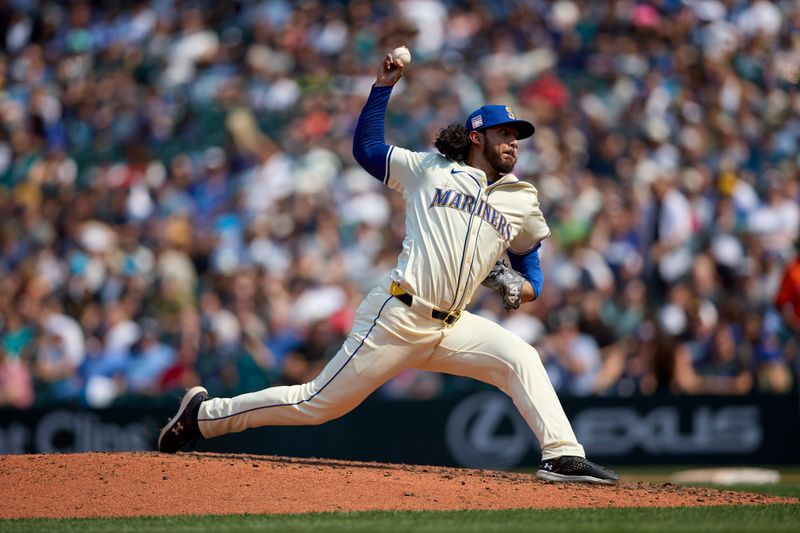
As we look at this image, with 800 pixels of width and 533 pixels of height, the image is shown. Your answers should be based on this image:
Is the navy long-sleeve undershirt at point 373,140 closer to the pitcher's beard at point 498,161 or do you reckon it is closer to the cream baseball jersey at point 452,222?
the cream baseball jersey at point 452,222

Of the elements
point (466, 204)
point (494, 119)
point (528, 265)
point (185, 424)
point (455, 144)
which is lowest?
point (185, 424)

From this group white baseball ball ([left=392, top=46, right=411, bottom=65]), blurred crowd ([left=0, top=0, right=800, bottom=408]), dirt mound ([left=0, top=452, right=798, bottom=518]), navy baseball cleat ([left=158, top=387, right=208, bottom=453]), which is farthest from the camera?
blurred crowd ([left=0, top=0, right=800, bottom=408])

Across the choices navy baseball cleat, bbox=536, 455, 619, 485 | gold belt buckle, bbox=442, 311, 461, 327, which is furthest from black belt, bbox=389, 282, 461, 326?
navy baseball cleat, bbox=536, 455, 619, 485

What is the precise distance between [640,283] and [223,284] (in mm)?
4170

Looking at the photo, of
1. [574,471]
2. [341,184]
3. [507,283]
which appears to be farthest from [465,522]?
[341,184]

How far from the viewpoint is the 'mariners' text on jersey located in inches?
247

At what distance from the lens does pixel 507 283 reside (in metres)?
6.39

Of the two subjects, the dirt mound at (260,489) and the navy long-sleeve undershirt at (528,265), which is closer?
the dirt mound at (260,489)

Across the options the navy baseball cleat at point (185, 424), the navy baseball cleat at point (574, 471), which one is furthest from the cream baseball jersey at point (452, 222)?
the navy baseball cleat at point (185, 424)

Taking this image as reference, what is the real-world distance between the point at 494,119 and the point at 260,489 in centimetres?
229

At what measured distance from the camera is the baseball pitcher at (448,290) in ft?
20.4

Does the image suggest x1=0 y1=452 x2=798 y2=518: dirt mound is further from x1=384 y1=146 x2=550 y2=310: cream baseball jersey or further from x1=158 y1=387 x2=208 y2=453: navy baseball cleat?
x1=384 y1=146 x2=550 y2=310: cream baseball jersey

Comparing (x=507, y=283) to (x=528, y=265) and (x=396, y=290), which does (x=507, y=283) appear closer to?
(x=528, y=265)

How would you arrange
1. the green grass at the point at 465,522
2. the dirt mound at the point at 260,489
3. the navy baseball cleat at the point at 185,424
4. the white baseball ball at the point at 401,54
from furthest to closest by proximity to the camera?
the navy baseball cleat at the point at 185,424, the white baseball ball at the point at 401,54, the dirt mound at the point at 260,489, the green grass at the point at 465,522
